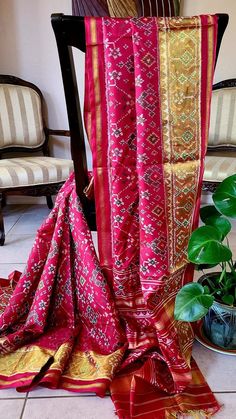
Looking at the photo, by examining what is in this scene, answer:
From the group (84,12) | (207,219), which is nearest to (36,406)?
(207,219)

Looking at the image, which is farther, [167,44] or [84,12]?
[84,12]

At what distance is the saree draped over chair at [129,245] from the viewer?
991mm

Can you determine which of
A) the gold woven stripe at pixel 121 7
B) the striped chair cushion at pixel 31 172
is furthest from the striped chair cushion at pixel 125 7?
the striped chair cushion at pixel 31 172

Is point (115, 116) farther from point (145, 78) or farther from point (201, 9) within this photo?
point (201, 9)

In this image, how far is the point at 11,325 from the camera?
1307 mm

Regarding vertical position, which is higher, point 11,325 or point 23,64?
point 23,64

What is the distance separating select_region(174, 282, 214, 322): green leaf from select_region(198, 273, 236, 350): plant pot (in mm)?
196

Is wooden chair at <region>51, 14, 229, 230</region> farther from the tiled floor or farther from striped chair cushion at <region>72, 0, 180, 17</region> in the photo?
striped chair cushion at <region>72, 0, 180, 17</region>

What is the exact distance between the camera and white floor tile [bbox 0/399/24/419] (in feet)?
3.42

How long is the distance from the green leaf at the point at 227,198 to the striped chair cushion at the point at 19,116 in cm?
172

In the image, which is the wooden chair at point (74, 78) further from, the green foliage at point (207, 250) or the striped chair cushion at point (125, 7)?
the striped chair cushion at point (125, 7)

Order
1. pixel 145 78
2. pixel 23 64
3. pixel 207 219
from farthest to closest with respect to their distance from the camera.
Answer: pixel 23 64
pixel 207 219
pixel 145 78

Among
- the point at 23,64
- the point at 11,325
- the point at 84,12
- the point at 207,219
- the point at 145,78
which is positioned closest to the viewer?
the point at 145,78

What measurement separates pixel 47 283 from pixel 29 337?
0.21m
